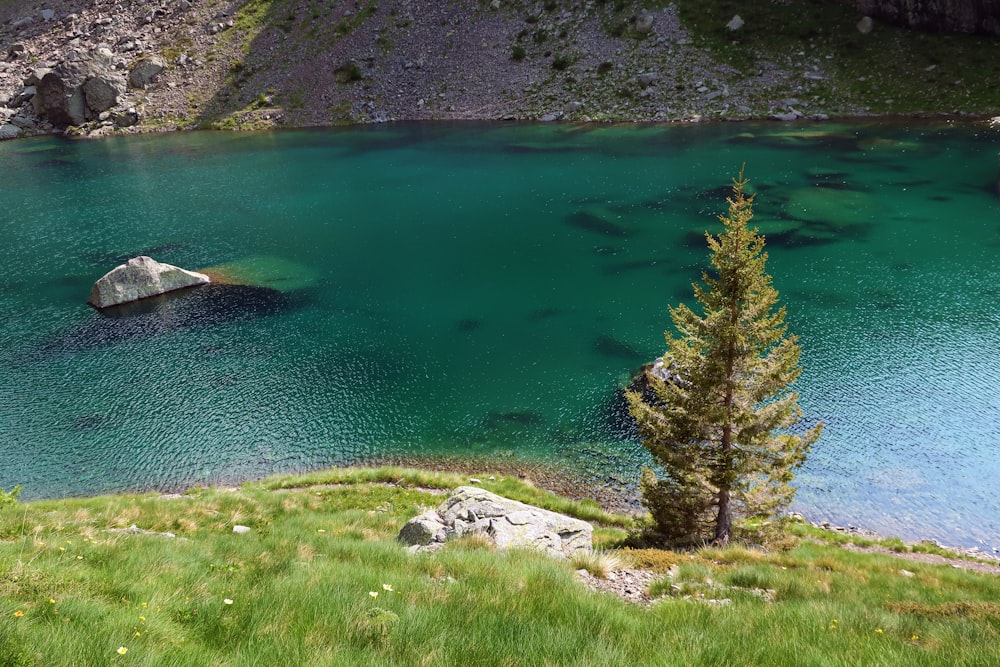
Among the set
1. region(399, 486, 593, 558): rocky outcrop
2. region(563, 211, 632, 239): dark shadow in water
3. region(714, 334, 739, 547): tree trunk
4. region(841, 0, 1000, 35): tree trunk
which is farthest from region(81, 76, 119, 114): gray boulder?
region(714, 334, 739, 547): tree trunk

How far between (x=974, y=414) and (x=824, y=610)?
24.5 meters

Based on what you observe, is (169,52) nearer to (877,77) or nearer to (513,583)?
(877,77)

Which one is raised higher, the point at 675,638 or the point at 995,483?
the point at 675,638

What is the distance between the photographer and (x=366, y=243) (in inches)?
2163

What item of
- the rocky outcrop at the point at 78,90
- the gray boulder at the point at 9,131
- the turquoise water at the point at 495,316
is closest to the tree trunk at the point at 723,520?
the turquoise water at the point at 495,316

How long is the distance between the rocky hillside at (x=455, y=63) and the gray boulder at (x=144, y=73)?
246mm

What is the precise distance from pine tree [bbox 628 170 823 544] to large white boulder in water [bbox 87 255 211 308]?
38.7 m

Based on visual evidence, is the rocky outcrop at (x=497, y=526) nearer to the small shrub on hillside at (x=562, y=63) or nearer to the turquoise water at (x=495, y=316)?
the turquoise water at (x=495, y=316)

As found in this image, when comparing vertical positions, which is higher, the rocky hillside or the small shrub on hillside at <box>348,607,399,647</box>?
the rocky hillside

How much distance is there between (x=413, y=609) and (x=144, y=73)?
426ft

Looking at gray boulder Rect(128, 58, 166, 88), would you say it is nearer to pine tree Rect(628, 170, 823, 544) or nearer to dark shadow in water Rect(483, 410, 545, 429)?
dark shadow in water Rect(483, 410, 545, 429)

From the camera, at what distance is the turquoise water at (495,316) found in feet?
90.8

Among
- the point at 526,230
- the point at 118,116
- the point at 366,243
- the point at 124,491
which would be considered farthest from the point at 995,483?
the point at 118,116

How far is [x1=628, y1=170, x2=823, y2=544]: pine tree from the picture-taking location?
56.5ft
